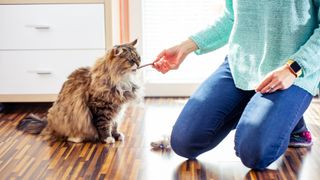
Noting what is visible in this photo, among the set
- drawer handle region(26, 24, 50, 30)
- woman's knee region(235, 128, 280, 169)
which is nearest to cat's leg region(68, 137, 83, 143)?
drawer handle region(26, 24, 50, 30)

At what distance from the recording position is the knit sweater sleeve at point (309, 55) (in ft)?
5.08

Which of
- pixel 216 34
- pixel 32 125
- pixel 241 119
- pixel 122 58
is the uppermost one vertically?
pixel 216 34

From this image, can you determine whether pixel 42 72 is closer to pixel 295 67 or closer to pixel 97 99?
pixel 97 99

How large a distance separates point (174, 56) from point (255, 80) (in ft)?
1.17

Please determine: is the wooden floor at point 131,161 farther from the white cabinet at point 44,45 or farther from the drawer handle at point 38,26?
the drawer handle at point 38,26

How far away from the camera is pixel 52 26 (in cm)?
249

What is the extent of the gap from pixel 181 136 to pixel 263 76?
39cm

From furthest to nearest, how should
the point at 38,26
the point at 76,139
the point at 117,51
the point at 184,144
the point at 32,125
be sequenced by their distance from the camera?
the point at 38,26 → the point at 32,125 → the point at 76,139 → the point at 117,51 → the point at 184,144

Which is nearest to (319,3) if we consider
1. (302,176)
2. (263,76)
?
(263,76)

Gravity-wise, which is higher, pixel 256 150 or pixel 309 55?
pixel 309 55

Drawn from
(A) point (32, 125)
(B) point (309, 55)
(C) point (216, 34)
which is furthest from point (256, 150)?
(A) point (32, 125)

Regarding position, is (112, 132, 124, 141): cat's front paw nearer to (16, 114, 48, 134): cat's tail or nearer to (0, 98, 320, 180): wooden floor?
(0, 98, 320, 180): wooden floor

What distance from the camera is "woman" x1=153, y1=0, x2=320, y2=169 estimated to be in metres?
1.62

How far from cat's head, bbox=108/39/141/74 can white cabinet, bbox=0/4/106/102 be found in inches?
17.6
